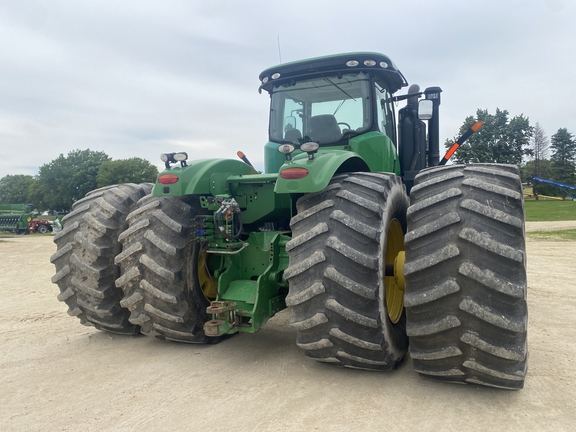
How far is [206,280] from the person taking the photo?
154 inches

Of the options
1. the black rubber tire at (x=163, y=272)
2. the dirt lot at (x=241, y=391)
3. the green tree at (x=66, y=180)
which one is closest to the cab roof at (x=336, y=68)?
the black rubber tire at (x=163, y=272)

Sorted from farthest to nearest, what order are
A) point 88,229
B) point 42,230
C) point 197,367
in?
A: point 42,230, point 88,229, point 197,367

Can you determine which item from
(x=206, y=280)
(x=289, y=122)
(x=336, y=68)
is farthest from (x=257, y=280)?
(x=336, y=68)

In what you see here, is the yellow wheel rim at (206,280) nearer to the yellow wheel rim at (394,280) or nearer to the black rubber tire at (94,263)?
the black rubber tire at (94,263)

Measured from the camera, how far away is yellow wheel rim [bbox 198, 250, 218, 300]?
3.81 m

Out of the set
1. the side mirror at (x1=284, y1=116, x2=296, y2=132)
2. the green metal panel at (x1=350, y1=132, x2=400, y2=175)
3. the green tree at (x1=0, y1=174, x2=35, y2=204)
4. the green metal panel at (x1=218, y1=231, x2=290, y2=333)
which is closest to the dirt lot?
the green metal panel at (x1=218, y1=231, x2=290, y2=333)

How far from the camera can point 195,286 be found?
3705 millimetres

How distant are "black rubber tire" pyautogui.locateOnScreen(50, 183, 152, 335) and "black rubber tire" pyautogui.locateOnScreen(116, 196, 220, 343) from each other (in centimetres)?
34

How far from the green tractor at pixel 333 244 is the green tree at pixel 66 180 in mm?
56718

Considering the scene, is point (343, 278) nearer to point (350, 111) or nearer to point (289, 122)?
point (350, 111)

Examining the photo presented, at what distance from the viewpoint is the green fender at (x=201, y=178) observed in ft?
11.9

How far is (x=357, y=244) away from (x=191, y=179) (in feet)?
5.44

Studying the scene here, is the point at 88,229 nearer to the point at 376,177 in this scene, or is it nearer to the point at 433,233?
the point at 376,177

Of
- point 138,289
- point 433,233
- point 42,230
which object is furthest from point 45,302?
point 42,230
